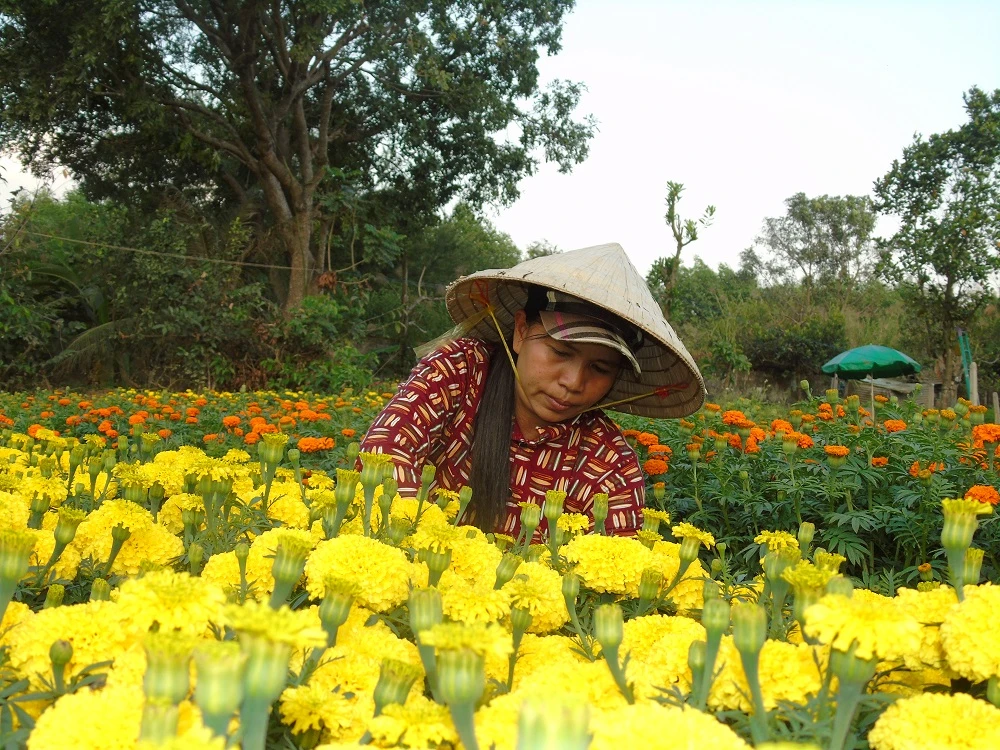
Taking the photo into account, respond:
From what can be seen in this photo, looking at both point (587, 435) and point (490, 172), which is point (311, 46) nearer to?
point (490, 172)

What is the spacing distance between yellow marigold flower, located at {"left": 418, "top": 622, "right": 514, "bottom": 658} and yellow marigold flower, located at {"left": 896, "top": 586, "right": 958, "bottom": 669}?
0.38 meters

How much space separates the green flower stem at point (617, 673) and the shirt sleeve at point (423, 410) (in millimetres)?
1206

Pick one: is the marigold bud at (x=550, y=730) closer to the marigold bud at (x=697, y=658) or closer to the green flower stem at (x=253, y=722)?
the green flower stem at (x=253, y=722)

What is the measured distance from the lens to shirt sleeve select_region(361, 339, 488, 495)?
80.2 inches

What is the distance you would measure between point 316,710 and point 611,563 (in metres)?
0.50

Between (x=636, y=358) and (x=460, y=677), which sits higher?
(x=636, y=358)

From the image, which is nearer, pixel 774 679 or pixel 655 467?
pixel 774 679

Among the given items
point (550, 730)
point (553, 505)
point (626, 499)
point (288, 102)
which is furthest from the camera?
point (288, 102)

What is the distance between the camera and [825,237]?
1183 inches

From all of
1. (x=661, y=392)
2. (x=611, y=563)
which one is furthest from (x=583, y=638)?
(x=661, y=392)

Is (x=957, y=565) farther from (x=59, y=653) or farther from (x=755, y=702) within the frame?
(x=59, y=653)

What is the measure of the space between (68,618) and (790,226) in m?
34.2

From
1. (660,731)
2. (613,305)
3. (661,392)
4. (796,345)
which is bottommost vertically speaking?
(660,731)

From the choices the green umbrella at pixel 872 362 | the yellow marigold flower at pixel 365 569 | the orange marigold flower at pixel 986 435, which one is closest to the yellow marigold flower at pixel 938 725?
the yellow marigold flower at pixel 365 569
